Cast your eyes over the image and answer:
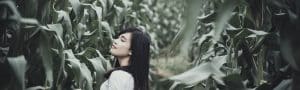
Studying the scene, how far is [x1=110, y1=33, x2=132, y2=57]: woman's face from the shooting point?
6.49 feet

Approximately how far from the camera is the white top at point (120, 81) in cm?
186

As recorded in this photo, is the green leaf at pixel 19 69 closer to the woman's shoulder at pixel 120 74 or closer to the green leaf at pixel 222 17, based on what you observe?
the green leaf at pixel 222 17

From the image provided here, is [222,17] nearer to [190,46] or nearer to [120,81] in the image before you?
[190,46]

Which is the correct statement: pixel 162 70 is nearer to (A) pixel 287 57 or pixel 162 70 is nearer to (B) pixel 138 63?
(B) pixel 138 63

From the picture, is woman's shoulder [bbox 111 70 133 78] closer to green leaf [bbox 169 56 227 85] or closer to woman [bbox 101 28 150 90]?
woman [bbox 101 28 150 90]

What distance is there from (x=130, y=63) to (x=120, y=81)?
13 cm

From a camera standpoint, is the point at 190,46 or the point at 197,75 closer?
the point at 197,75

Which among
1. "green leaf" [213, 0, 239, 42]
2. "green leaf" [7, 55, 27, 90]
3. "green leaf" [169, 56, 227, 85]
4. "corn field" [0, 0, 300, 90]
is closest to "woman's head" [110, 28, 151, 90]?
"corn field" [0, 0, 300, 90]

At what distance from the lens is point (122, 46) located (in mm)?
1989

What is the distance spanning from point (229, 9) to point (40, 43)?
52cm

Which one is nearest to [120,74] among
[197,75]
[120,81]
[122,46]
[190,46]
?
[120,81]

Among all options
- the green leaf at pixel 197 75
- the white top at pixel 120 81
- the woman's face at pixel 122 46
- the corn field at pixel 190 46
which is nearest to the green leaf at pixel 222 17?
the corn field at pixel 190 46

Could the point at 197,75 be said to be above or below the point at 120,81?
above

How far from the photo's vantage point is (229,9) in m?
0.80
